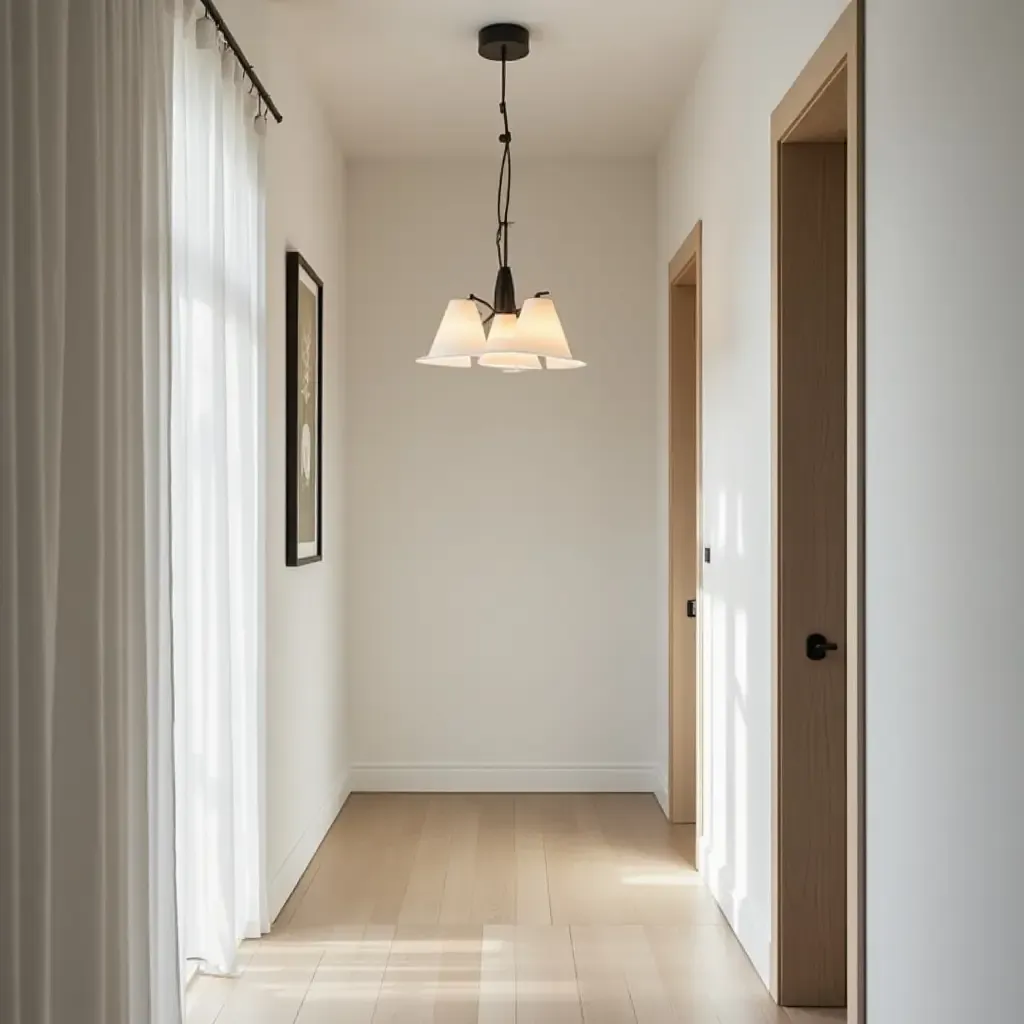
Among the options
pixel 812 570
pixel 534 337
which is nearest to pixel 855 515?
pixel 812 570

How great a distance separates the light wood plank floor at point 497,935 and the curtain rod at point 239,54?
2.51 meters

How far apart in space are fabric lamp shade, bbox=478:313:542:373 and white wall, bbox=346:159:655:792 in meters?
1.99

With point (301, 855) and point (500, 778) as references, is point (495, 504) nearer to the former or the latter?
point (500, 778)

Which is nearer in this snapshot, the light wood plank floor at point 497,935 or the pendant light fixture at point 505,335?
the light wood plank floor at point 497,935

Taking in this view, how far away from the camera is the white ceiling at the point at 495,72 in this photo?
4102 millimetres

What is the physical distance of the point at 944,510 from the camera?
1.99 m

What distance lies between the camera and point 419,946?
3.73m

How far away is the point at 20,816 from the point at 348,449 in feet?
13.5

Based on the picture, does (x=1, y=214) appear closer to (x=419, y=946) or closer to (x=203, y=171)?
(x=203, y=171)

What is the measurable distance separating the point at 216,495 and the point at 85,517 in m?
1.25

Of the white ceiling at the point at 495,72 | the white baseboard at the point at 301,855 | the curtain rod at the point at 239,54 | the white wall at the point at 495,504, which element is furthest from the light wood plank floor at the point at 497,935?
the white ceiling at the point at 495,72

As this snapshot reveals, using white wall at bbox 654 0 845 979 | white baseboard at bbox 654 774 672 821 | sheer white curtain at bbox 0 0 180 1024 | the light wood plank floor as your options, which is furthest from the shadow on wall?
sheer white curtain at bbox 0 0 180 1024

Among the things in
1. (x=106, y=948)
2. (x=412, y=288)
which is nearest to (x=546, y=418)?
(x=412, y=288)

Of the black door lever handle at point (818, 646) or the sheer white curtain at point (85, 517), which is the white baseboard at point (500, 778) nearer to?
the black door lever handle at point (818, 646)
